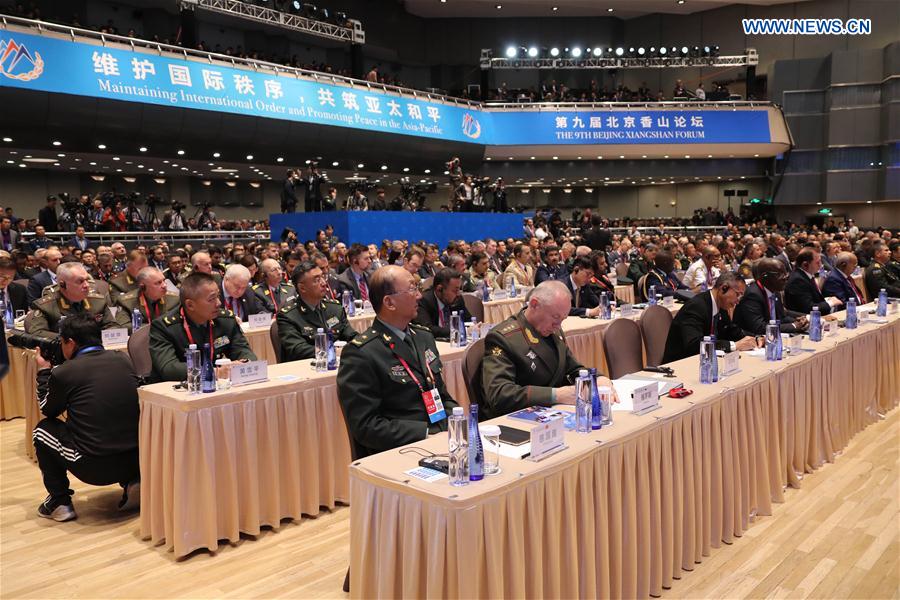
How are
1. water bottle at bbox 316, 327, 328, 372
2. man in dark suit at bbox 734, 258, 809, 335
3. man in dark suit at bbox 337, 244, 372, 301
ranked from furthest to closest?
man in dark suit at bbox 337, 244, 372, 301 < man in dark suit at bbox 734, 258, 809, 335 < water bottle at bbox 316, 327, 328, 372

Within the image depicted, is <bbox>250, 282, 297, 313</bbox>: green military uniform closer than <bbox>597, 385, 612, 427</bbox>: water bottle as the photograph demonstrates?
No

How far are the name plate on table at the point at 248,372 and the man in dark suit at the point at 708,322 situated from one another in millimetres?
2627

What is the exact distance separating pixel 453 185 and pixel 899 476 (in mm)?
13326

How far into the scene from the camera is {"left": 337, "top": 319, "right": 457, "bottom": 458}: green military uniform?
2.60m

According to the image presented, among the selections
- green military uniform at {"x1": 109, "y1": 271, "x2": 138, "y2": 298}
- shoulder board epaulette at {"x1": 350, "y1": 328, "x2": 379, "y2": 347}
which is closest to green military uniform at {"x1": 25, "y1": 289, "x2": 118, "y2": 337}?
green military uniform at {"x1": 109, "y1": 271, "x2": 138, "y2": 298}

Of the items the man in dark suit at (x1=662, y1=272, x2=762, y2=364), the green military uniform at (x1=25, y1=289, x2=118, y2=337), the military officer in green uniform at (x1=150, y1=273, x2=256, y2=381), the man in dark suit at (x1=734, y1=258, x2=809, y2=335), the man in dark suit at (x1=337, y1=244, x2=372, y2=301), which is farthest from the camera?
the man in dark suit at (x1=337, y1=244, x2=372, y2=301)

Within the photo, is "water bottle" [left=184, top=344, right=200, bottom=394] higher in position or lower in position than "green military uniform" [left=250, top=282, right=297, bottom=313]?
lower

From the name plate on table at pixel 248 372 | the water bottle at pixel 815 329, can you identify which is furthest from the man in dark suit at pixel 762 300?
the name plate on table at pixel 248 372

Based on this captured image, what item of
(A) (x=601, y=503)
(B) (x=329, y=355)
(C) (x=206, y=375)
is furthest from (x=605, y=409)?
(C) (x=206, y=375)

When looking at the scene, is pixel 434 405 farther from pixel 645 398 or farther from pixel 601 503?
pixel 645 398

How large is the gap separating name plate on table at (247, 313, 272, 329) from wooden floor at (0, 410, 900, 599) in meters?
2.04

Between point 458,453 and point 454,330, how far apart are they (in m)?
2.74

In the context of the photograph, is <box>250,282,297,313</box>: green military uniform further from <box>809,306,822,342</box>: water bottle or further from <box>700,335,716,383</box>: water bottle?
<box>809,306,822,342</box>: water bottle

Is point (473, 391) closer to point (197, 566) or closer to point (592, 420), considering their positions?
point (592, 420)
